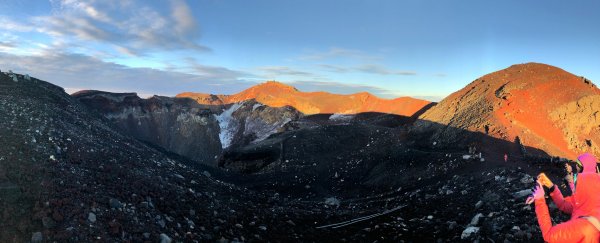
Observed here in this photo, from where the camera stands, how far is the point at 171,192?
33.3 feet

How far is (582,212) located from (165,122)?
68.3m

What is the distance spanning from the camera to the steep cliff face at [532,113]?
23500 millimetres

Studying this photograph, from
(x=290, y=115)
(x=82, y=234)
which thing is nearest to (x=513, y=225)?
(x=82, y=234)

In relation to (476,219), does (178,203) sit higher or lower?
higher

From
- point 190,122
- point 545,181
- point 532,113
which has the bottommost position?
point 190,122

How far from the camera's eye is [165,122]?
67125mm

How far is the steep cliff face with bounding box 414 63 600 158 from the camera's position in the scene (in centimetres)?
2350

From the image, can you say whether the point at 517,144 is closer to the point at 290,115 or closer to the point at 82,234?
the point at 82,234

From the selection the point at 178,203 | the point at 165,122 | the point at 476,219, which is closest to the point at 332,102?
the point at 165,122

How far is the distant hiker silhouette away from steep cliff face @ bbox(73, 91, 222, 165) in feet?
189

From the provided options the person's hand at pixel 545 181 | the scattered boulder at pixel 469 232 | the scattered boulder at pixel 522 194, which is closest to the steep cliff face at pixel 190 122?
the scattered boulder at pixel 522 194

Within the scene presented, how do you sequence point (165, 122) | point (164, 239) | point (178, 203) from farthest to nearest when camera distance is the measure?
point (165, 122) < point (178, 203) < point (164, 239)

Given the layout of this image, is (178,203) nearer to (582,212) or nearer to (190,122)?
(582,212)

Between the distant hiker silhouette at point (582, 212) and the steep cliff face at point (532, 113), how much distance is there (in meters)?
18.7
